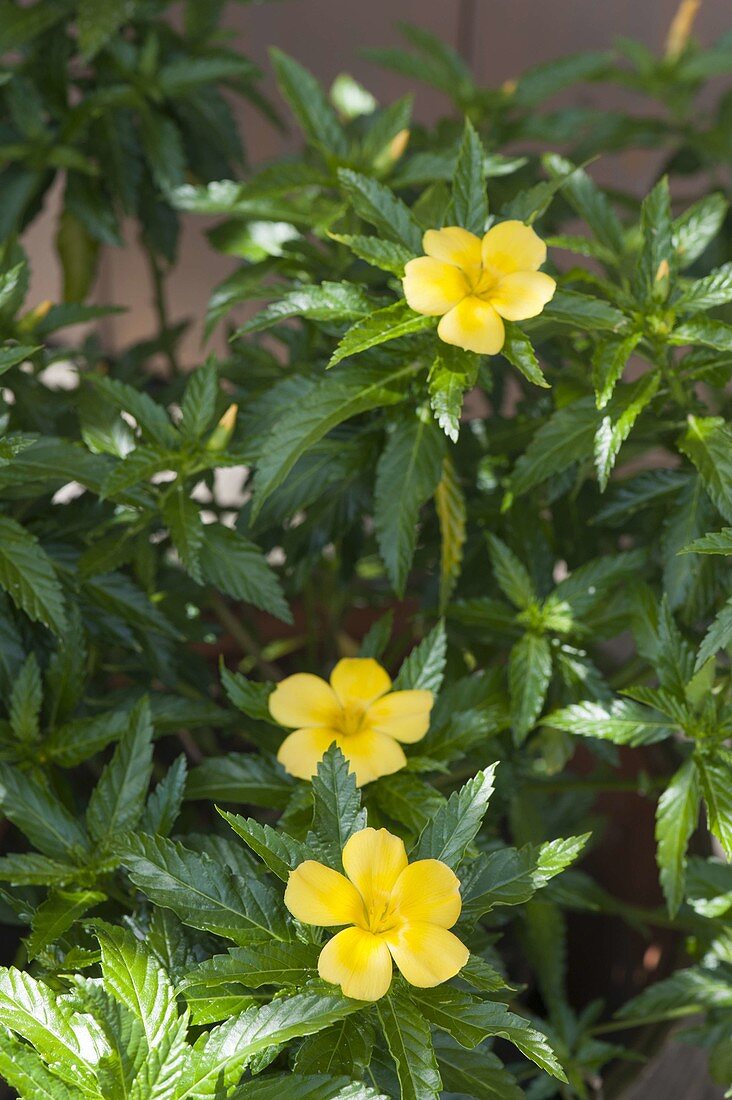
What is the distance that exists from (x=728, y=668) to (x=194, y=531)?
1.22ft

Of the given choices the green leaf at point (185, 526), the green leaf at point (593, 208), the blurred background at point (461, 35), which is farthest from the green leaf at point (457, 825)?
the blurred background at point (461, 35)

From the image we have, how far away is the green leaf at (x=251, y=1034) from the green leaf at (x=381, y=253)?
15.0 inches

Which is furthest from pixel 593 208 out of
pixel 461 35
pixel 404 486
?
pixel 461 35

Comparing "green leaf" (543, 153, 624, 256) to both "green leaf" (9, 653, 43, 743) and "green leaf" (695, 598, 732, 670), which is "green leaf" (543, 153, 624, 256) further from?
"green leaf" (9, 653, 43, 743)

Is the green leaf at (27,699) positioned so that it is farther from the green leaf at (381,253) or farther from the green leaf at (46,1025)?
the green leaf at (381,253)

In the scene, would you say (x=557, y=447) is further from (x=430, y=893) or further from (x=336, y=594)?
(x=336, y=594)

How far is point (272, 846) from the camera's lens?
20.0 inches

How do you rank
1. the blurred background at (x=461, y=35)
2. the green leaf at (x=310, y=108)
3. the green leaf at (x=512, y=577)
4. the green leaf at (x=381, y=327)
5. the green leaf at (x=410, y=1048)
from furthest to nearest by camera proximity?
the blurred background at (x=461, y=35) → the green leaf at (x=310, y=108) → the green leaf at (x=512, y=577) → the green leaf at (x=381, y=327) → the green leaf at (x=410, y=1048)

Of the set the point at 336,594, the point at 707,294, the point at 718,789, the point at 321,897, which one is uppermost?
the point at 707,294

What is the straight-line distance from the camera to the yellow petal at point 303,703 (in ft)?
2.06

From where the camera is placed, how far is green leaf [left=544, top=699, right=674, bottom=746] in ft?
2.08

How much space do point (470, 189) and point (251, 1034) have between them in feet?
1.53

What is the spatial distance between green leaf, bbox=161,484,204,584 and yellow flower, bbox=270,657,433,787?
92mm

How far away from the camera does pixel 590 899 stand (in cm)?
83
